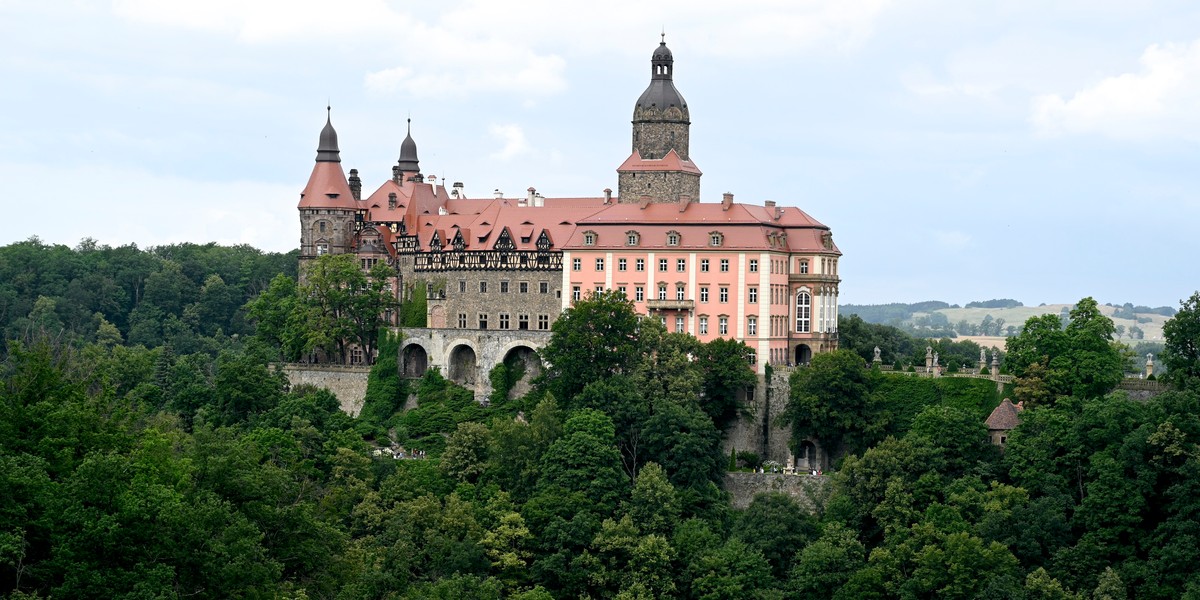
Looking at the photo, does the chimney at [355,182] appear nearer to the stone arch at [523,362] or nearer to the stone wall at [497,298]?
the stone wall at [497,298]

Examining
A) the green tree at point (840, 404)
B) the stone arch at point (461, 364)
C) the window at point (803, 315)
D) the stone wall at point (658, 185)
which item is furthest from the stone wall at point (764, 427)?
the stone arch at point (461, 364)

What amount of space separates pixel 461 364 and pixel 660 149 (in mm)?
14009

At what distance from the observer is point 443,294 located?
9094 cm

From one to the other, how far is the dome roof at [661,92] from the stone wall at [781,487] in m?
20.4

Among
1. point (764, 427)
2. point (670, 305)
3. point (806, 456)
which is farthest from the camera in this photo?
point (670, 305)

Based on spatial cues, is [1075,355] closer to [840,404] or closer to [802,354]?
[840,404]

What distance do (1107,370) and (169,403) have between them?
4242cm

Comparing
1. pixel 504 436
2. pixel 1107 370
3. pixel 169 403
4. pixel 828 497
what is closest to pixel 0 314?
pixel 169 403

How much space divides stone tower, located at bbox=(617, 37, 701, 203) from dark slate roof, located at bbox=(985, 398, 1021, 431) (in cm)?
2045

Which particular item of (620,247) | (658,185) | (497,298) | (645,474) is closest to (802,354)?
(620,247)

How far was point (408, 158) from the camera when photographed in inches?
3851

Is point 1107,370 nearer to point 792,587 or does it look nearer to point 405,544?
point 792,587

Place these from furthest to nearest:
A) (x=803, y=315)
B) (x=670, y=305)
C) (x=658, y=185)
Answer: (x=658, y=185), (x=803, y=315), (x=670, y=305)

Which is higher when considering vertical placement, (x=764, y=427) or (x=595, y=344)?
(x=595, y=344)
